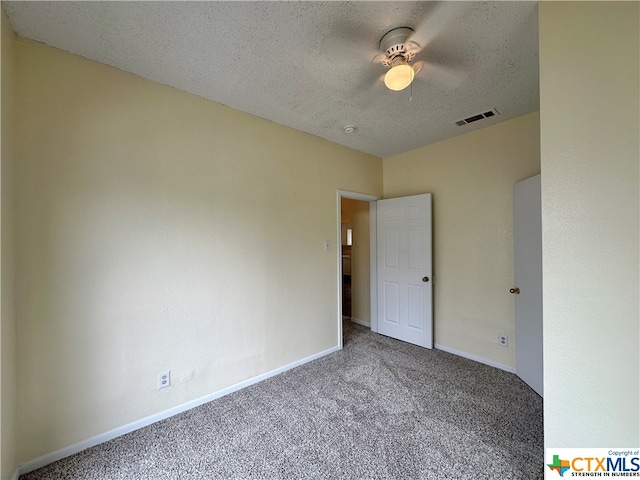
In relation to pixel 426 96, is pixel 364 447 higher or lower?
lower

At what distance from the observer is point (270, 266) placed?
2582 millimetres

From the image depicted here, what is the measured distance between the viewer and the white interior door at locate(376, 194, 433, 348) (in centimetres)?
319

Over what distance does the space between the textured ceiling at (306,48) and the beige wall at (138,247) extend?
0.82 ft

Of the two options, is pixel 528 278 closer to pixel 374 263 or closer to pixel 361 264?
pixel 374 263

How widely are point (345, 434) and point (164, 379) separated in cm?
140

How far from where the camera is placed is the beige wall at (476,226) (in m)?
2.63

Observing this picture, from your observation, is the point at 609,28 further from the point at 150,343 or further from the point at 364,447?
the point at 150,343

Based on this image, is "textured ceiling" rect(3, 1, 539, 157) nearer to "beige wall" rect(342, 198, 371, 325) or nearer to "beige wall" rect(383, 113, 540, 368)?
"beige wall" rect(383, 113, 540, 368)

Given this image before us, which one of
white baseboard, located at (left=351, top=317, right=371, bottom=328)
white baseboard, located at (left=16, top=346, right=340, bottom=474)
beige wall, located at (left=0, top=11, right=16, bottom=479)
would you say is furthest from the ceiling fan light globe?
white baseboard, located at (left=351, top=317, right=371, bottom=328)

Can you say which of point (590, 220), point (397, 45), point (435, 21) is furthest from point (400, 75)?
point (590, 220)

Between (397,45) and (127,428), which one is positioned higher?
(397,45)

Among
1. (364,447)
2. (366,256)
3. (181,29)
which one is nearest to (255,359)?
(364,447)

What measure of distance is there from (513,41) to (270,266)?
2441 millimetres

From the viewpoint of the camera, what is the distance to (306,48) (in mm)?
1635
